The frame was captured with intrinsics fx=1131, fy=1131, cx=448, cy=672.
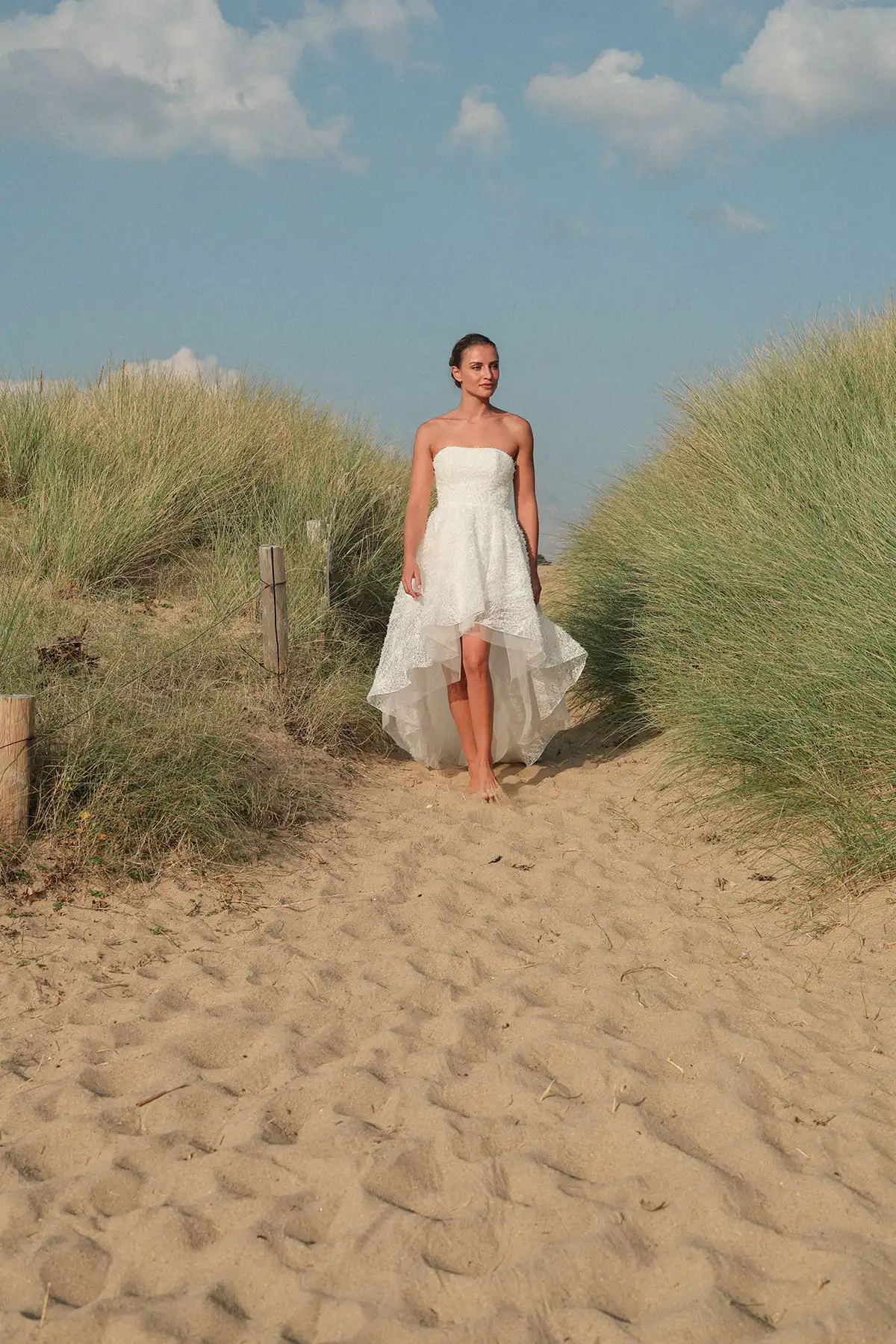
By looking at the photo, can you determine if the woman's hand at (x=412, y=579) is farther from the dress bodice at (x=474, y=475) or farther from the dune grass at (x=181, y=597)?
the dune grass at (x=181, y=597)

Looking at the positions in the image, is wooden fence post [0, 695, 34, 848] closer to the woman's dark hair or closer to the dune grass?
the dune grass

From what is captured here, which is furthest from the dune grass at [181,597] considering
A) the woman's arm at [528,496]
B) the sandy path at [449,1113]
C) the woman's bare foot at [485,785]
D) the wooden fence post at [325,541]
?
the woman's arm at [528,496]

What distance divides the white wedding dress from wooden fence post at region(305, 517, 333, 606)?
4.75 feet

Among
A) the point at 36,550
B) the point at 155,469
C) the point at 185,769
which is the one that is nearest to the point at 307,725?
the point at 185,769

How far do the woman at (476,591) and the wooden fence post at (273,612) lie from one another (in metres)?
0.70

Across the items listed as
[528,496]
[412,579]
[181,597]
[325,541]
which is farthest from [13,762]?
[325,541]

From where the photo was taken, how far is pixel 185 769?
14.2ft

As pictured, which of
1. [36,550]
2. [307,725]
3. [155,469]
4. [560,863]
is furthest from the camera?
[155,469]

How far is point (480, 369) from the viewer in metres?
5.12

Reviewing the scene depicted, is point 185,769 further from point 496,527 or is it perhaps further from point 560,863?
point 496,527

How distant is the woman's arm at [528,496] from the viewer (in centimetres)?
532

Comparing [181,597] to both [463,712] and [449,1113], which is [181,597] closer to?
[463,712]

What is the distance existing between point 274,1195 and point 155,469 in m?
6.01
